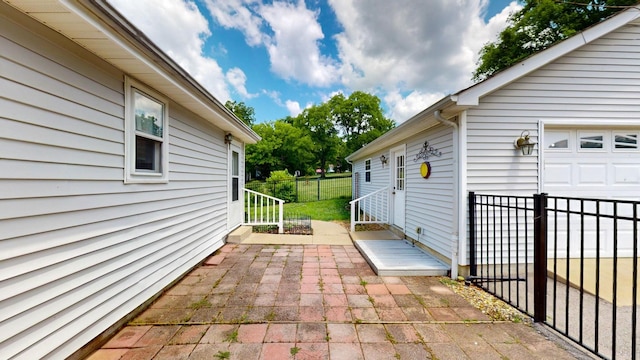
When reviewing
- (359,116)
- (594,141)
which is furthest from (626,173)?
(359,116)

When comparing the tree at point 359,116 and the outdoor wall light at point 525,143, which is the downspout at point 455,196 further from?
the tree at point 359,116

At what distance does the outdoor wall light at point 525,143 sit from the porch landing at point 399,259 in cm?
212

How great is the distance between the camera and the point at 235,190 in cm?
684


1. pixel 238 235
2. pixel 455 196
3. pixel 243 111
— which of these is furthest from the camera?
pixel 243 111

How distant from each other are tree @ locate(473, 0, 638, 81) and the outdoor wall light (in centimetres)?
881

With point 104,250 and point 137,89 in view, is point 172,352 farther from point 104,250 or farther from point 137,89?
point 137,89

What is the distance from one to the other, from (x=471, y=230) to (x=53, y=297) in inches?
180

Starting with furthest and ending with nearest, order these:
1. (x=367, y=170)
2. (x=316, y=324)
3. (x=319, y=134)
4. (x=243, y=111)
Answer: (x=243, y=111), (x=319, y=134), (x=367, y=170), (x=316, y=324)

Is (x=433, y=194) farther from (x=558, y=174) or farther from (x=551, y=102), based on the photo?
(x=551, y=102)

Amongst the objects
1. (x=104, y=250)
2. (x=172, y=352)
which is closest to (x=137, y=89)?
(x=104, y=250)

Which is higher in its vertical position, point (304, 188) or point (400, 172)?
point (400, 172)

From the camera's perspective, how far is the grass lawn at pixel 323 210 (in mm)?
9984

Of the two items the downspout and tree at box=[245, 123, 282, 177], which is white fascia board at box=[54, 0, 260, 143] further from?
tree at box=[245, 123, 282, 177]

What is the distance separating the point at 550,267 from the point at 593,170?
1.76 meters
